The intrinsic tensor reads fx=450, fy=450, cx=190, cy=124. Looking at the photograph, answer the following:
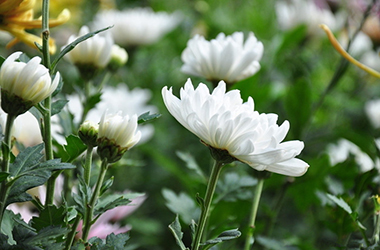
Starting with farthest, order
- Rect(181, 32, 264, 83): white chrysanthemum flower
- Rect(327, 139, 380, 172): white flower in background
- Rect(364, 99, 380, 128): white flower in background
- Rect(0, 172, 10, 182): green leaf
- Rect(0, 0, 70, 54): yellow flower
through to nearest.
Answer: Rect(364, 99, 380, 128): white flower in background → Rect(327, 139, 380, 172): white flower in background → Rect(181, 32, 264, 83): white chrysanthemum flower → Rect(0, 0, 70, 54): yellow flower → Rect(0, 172, 10, 182): green leaf

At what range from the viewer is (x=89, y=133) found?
371mm

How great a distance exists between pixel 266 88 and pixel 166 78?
519mm

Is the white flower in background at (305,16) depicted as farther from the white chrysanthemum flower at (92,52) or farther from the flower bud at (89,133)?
the flower bud at (89,133)

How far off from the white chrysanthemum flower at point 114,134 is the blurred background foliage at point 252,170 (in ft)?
0.52

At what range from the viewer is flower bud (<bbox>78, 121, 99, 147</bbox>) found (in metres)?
0.37

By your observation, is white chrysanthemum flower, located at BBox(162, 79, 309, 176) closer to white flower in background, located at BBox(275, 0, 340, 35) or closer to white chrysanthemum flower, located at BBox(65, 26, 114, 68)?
white chrysanthemum flower, located at BBox(65, 26, 114, 68)

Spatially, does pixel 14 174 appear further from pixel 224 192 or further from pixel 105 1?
pixel 105 1

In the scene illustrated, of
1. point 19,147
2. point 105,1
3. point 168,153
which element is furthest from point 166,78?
point 19,147

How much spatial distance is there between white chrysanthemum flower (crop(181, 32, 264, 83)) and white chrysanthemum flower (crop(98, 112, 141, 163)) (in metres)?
0.20

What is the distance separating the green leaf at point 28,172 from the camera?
1.03 feet

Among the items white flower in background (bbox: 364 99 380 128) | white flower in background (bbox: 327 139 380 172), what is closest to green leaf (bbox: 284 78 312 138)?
white flower in background (bbox: 327 139 380 172)

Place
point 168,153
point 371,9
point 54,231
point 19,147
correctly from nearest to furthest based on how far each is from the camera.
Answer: point 54,231
point 19,147
point 371,9
point 168,153

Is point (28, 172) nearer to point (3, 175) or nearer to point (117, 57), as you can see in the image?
point (3, 175)

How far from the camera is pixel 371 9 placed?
703mm
